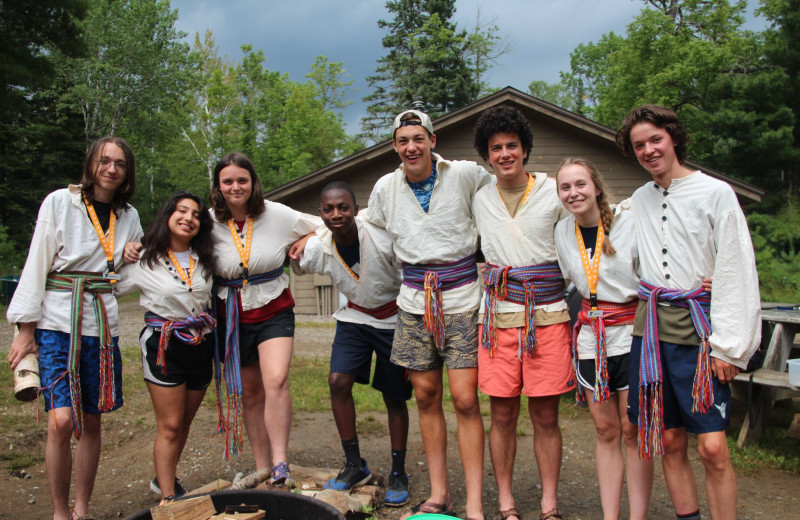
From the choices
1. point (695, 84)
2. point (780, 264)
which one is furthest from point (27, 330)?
point (695, 84)

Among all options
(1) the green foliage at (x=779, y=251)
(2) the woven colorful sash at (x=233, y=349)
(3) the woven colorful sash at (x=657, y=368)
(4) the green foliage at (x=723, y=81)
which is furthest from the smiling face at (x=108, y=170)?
(4) the green foliage at (x=723, y=81)

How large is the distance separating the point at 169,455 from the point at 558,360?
7.49ft

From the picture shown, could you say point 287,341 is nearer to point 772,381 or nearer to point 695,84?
point 772,381

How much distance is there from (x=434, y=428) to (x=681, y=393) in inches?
52.7

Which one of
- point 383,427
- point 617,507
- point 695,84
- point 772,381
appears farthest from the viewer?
point 695,84

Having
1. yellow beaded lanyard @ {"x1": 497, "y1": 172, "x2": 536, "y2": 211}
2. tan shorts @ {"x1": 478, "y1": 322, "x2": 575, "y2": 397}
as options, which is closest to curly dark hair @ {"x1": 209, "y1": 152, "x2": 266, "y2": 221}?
yellow beaded lanyard @ {"x1": 497, "y1": 172, "x2": 536, "y2": 211}

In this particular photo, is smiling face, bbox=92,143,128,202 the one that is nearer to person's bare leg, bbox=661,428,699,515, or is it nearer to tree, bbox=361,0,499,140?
person's bare leg, bbox=661,428,699,515

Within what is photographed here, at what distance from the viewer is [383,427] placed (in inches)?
218

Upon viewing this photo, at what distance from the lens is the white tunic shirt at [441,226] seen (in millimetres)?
3297

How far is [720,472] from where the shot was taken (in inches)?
101

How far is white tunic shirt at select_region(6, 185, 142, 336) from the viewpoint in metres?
3.18

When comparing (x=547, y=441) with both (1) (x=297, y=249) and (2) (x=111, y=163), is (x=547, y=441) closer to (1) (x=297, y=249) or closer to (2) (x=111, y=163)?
(1) (x=297, y=249)

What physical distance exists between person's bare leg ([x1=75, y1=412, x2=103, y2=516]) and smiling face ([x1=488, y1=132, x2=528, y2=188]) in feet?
8.62

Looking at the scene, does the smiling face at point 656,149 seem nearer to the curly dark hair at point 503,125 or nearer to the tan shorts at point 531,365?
the curly dark hair at point 503,125
